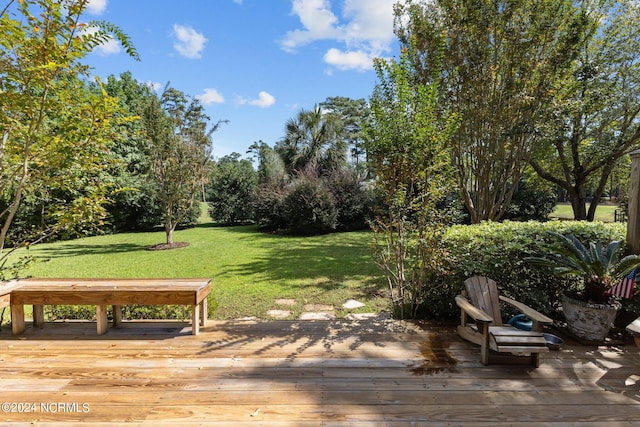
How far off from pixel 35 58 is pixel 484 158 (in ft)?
21.6

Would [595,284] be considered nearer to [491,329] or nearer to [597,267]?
[597,267]

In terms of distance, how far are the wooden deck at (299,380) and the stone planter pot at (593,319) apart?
0.12 m

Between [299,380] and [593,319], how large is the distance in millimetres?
2658

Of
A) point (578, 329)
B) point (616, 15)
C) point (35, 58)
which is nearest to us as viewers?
point (35, 58)

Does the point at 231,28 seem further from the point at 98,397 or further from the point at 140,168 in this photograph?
the point at 140,168

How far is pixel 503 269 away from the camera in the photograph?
3.24 m

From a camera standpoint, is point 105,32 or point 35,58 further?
point 105,32

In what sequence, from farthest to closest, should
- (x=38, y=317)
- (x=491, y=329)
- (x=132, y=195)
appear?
(x=132, y=195)
(x=38, y=317)
(x=491, y=329)


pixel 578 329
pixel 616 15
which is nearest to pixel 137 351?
pixel 578 329

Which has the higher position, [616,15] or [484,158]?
[616,15]

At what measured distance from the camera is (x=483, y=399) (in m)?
1.97

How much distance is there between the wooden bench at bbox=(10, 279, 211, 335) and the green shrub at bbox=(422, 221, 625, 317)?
8.07 ft

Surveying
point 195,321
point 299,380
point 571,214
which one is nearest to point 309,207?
point 195,321

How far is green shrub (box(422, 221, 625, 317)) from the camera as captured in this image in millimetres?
3195
